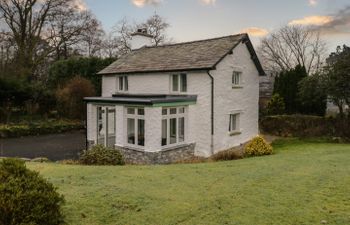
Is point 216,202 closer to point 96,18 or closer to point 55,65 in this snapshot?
point 55,65

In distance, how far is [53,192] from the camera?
6.20 m

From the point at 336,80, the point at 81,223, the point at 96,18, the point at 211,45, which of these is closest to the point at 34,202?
the point at 81,223

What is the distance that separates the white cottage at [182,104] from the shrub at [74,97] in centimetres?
670

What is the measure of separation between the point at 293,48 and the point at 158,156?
4883 centimetres

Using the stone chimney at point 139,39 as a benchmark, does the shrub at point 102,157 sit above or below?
below

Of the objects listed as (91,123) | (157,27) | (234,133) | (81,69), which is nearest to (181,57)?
(234,133)

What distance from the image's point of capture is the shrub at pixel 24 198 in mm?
5543

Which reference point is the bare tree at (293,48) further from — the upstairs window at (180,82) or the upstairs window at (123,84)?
the upstairs window at (180,82)

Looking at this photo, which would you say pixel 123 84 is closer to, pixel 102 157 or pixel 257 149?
pixel 102 157

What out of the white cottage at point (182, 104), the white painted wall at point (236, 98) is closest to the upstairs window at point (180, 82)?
the white cottage at point (182, 104)

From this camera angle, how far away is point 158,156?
17297mm

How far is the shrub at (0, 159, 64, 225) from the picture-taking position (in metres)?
5.54

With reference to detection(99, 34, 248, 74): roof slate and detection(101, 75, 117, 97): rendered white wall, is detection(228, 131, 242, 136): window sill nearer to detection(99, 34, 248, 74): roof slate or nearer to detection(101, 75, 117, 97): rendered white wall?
detection(99, 34, 248, 74): roof slate

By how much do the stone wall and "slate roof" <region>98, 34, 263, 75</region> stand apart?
518 cm
